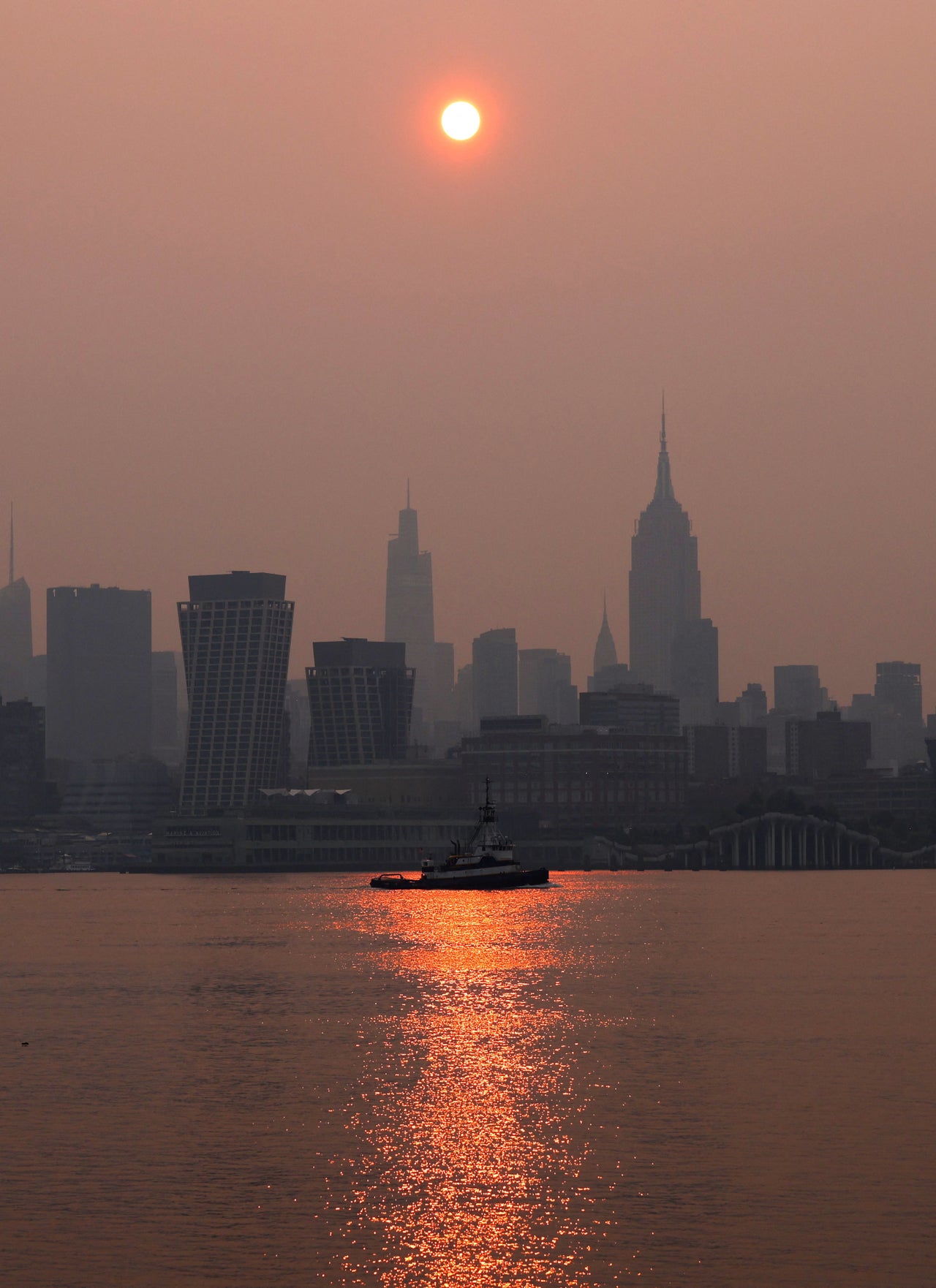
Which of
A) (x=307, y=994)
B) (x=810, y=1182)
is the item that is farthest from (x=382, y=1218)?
(x=307, y=994)

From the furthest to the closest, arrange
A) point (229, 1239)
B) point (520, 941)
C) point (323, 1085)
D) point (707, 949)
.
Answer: point (520, 941), point (707, 949), point (323, 1085), point (229, 1239)

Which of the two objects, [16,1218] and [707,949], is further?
[707,949]

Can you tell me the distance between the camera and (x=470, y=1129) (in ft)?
221

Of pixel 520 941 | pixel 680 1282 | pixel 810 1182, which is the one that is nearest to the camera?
pixel 680 1282

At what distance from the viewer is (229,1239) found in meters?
52.4

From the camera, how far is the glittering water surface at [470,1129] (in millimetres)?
50562

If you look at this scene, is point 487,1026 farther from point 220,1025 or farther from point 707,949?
point 707,949

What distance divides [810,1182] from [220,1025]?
45.4m

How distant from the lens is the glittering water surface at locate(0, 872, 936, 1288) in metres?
50.6

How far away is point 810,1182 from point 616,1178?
5.36 meters

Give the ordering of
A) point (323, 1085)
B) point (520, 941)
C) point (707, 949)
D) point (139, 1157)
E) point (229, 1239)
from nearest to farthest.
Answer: point (229, 1239)
point (139, 1157)
point (323, 1085)
point (707, 949)
point (520, 941)

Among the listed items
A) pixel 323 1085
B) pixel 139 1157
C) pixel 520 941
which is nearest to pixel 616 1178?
pixel 139 1157

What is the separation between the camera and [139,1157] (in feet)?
207

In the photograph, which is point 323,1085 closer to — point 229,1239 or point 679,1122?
point 679,1122
